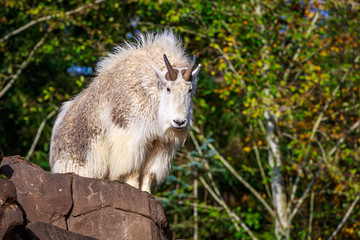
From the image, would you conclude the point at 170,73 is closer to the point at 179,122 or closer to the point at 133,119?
the point at 179,122

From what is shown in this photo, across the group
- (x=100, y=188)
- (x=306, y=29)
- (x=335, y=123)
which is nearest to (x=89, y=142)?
(x=100, y=188)

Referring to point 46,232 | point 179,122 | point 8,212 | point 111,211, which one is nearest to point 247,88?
point 179,122

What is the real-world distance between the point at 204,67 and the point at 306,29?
2.55m

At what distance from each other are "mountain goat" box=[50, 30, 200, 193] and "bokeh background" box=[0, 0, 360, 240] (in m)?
5.69

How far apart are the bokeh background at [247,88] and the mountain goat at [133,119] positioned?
569 cm

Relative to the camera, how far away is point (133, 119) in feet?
24.4

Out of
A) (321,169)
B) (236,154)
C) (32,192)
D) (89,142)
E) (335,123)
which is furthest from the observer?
(236,154)

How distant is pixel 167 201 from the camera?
1452 centimetres

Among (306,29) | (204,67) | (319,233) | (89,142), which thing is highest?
(306,29)

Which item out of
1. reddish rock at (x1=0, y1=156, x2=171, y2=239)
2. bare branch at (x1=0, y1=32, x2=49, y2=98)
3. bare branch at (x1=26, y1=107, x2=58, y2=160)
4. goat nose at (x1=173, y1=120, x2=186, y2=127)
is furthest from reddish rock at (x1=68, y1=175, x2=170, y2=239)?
bare branch at (x1=0, y1=32, x2=49, y2=98)

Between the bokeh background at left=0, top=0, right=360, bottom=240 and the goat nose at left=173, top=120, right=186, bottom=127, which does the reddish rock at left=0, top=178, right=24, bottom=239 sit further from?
the bokeh background at left=0, top=0, right=360, bottom=240

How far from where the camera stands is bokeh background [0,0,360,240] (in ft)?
46.1

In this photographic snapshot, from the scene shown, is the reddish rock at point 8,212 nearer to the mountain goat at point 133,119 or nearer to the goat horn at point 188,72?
the mountain goat at point 133,119

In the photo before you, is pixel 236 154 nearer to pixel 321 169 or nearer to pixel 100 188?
pixel 321 169
